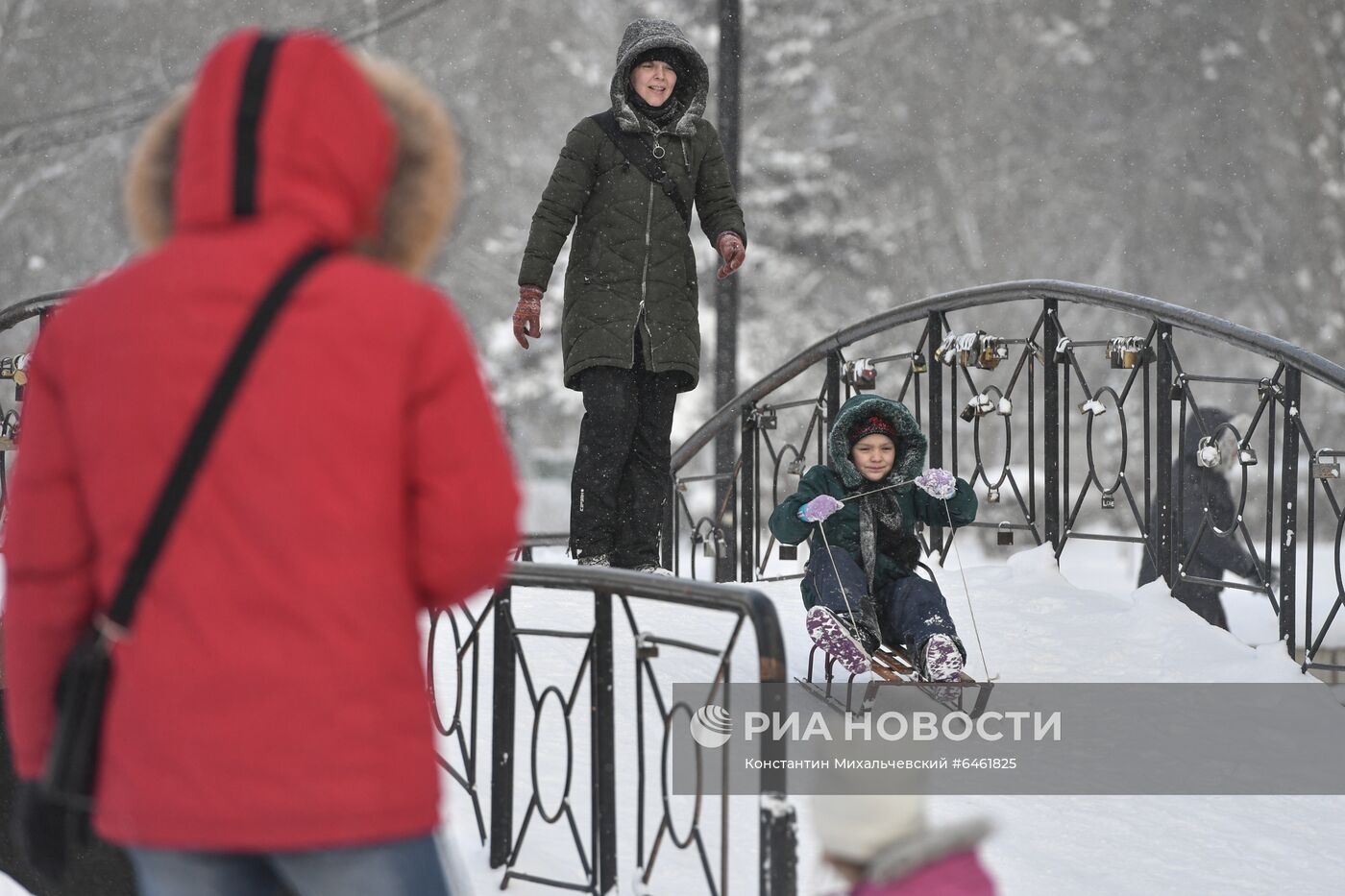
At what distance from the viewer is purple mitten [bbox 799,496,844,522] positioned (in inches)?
196

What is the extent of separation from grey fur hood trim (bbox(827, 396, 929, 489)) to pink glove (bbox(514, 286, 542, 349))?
1.12 meters

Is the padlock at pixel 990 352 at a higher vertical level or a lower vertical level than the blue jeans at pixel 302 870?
higher

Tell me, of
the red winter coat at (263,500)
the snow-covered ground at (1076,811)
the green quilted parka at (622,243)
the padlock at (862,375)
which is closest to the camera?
the red winter coat at (263,500)

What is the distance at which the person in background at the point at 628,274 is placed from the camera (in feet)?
17.5

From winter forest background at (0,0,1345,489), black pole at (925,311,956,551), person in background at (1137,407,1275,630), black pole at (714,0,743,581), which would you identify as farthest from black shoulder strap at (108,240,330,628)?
winter forest background at (0,0,1345,489)

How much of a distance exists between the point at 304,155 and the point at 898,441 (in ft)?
12.7

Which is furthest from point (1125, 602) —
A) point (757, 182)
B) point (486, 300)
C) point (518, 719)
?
point (486, 300)

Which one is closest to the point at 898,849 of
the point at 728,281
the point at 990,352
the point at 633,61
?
the point at 633,61

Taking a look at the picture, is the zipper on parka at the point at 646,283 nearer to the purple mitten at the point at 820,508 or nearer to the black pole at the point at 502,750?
the purple mitten at the point at 820,508

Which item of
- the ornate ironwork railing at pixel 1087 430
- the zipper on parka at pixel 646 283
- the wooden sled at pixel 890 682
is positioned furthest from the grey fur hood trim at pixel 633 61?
the wooden sled at pixel 890 682

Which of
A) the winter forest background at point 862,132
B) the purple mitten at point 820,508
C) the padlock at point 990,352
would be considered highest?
the winter forest background at point 862,132

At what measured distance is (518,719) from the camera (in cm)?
434

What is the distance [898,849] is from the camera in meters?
1.74

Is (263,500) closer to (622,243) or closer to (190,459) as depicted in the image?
(190,459)
